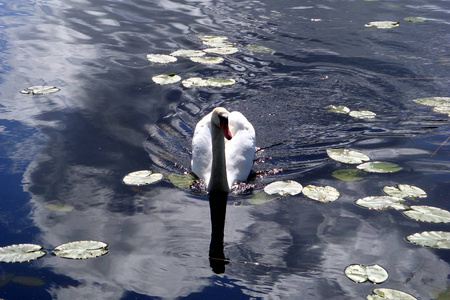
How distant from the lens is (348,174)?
625 centimetres

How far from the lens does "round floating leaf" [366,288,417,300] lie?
14.0ft

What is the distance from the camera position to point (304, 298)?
439cm

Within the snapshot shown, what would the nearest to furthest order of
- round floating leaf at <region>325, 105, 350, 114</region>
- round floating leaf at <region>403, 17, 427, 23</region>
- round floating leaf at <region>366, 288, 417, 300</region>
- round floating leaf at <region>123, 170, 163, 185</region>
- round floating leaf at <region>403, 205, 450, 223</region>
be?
round floating leaf at <region>366, 288, 417, 300</region>, round floating leaf at <region>403, 205, 450, 223</region>, round floating leaf at <region>123, 170, 163, 185</region>, round floating leaf at <region>325, 105, 350, 114</region>, round floating leaf at <region>403, 17, 427, 23</region>

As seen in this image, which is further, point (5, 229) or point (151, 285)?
point (5, 229)

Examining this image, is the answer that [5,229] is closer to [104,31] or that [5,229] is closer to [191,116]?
[191,116]

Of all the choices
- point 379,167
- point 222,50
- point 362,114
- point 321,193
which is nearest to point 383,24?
point 222,50

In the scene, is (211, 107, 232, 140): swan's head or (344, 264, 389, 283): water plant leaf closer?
(344, 264, 389, 283): water plant leaf

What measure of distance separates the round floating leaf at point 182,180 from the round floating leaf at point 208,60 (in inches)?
137

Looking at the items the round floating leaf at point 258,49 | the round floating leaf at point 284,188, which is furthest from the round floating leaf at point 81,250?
the round floating leaf at point 258,49

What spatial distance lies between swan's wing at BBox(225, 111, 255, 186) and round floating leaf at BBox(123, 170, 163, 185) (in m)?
0.71

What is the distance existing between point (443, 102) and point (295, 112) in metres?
1.87

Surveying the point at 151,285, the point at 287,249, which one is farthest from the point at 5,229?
the point at 287,249

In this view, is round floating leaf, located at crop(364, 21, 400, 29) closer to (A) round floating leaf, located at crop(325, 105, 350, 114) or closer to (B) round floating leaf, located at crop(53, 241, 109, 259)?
(A) round floating leaf, located at crop(325, 105, 350, 114)

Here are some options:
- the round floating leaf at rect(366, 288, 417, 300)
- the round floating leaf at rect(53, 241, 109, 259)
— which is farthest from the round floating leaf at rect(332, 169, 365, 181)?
the round floating leaf at rect(53, 241, 109, 259)
